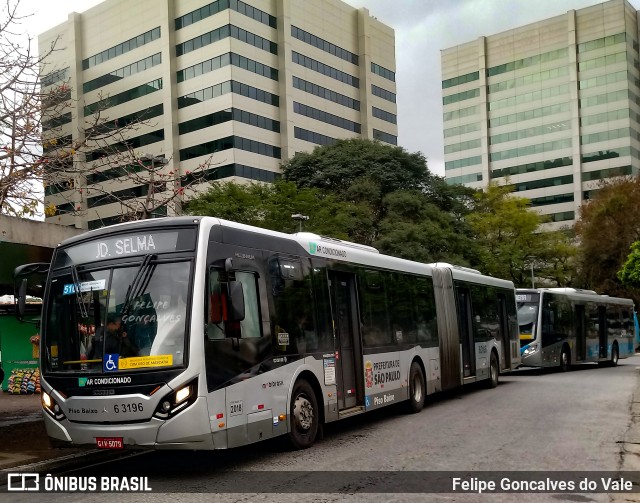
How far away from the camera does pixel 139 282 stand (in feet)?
27.8

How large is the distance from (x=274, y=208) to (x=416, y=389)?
19.5 metres

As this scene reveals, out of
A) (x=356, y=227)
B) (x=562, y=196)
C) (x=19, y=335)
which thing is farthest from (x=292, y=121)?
(x=19, y=335)

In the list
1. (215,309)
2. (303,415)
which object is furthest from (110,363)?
(303,415)

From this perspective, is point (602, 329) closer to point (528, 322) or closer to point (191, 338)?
point (528, 322)

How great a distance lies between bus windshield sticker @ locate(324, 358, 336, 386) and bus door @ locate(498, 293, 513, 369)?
11082 millimetres

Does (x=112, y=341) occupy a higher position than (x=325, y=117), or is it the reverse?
(x=325, y=117)

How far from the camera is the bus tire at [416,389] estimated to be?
1435 centimetres

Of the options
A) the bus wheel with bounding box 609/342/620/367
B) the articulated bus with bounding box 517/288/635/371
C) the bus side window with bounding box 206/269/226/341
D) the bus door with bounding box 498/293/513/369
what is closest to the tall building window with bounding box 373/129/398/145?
the articulated bus with bounding box 517/288/635/371

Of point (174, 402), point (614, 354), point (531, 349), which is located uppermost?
point (174, 402)

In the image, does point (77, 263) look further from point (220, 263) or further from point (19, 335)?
point (19, 335)

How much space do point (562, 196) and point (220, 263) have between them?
97349 millimetres

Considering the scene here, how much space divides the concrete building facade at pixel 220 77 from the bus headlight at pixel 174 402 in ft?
188

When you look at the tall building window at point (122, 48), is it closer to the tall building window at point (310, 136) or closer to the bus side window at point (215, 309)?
the tall building window at point (310, 136)

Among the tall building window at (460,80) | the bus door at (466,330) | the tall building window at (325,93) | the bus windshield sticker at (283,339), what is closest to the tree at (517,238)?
the tall building window at (325,93)
